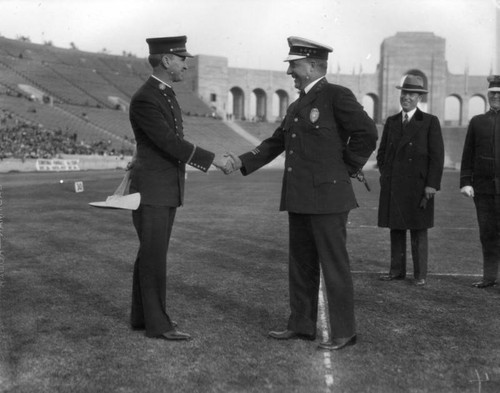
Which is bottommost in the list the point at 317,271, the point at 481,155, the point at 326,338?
the point at 326,338

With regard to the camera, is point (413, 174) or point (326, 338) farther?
point (413, 174)

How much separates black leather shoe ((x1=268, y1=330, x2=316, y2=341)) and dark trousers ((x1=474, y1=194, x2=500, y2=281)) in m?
2.68

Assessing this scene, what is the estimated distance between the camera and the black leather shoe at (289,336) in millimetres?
4594

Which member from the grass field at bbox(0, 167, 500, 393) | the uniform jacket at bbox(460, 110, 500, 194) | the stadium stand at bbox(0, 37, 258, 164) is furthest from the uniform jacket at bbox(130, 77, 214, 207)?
the stadium stand at bbox(0, 37, 258, 164)

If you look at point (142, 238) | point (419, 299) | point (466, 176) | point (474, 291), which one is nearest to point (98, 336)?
point (142, 238)

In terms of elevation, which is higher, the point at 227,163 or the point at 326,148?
the point at 326,148

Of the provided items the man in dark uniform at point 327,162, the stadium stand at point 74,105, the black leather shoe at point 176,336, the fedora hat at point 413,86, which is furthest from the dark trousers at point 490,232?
the stadium stand at point 74,105

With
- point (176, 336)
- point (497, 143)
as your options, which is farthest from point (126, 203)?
point (497, 143)

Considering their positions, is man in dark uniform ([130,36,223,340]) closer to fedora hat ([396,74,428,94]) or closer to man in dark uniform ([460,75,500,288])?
fedora hat ([396,74,428,94])

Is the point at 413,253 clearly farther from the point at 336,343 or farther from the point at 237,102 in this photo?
the point at 237,102

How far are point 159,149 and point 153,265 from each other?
2.75ft

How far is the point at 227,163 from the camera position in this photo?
15.7 feet

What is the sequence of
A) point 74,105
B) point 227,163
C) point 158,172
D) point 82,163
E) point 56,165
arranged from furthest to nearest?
point 74,105
point 82,163
point 56,165
point 227,163
point 158,172

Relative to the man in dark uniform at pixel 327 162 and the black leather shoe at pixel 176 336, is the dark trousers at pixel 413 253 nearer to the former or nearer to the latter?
the man in dark uniform at pixel 327 162
